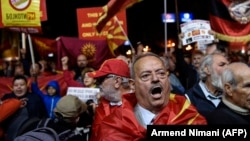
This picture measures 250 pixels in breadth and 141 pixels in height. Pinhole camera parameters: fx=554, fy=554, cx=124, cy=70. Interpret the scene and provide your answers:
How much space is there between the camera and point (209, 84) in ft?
17.5

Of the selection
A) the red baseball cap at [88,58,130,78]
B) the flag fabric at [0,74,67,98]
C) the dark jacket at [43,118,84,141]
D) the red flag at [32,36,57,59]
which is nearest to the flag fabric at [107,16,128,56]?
the flag fabric at [0,74,67,98]

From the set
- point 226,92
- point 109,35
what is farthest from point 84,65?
point 226,92

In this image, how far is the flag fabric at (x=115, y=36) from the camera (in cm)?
959

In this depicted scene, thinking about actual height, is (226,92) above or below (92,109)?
above

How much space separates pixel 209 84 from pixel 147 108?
176 centimetres

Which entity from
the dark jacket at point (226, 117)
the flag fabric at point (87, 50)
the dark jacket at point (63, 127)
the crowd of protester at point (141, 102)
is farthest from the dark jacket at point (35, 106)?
the dark jacket at point (226, 117)

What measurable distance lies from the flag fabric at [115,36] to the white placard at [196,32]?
1.72m

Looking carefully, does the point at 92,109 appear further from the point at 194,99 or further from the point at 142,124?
the point at 142,124

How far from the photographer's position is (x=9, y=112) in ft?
18.3

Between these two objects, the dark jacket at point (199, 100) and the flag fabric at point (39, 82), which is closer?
the dark jacket at point (199, 100)

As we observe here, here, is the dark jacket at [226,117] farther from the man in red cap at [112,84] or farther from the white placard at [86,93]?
the white placard at [86,93]

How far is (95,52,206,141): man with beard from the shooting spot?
351 centimetres

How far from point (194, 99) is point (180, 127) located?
2294 mm

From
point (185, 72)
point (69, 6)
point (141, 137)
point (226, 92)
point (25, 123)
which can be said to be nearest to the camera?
point (141, 137)
